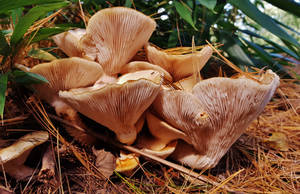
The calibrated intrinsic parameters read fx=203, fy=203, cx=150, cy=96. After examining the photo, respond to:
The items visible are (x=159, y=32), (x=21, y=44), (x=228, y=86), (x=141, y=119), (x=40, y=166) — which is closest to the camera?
(x=228, y=86)

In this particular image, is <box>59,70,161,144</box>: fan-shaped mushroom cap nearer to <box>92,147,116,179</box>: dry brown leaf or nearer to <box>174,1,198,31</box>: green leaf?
<box>92,147,116,179</box>: dry brown leaf

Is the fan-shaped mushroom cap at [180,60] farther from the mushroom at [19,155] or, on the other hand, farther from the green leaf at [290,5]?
the mushroom at [19,155]

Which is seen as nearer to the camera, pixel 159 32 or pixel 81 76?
pixel 81 76

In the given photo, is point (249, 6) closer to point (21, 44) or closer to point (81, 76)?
point (81, 76)

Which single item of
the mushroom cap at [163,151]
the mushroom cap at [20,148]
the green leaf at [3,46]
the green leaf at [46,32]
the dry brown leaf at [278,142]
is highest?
the green leaf at [46,32]

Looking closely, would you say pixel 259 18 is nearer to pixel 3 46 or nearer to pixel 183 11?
pixel 183 11

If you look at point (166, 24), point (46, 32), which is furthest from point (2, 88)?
point (166, 24)

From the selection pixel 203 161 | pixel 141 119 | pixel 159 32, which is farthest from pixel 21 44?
pixel 203 161

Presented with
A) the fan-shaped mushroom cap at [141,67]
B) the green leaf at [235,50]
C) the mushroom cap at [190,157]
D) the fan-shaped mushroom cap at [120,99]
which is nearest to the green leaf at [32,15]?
the fan-shaped mushroom cap at [120,99]
